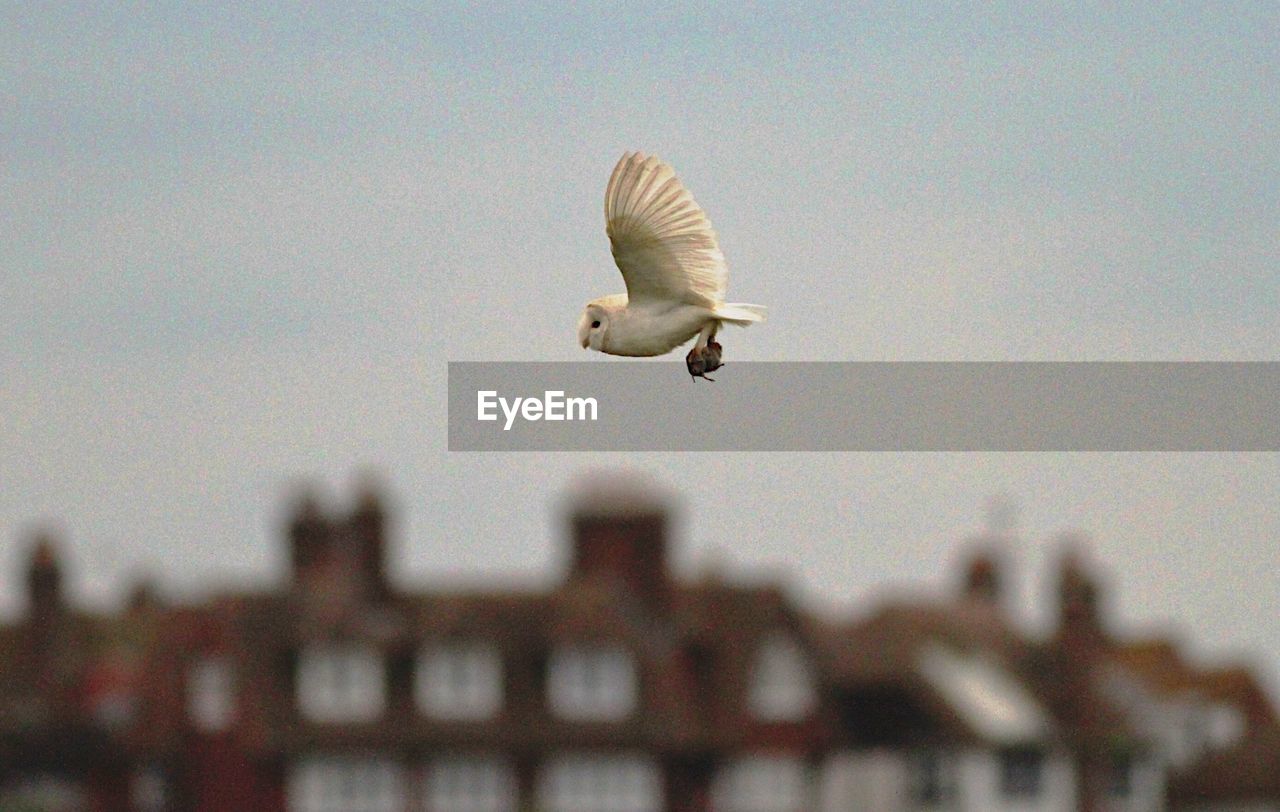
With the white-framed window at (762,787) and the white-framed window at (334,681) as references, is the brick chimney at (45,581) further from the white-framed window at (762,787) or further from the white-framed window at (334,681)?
the white-framed window at (762,787)

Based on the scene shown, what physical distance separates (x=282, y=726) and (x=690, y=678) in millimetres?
11081

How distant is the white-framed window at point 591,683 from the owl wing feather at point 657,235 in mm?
67088

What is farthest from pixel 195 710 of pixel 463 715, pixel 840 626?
pixel 840 626

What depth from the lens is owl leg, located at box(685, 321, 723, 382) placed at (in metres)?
6.17

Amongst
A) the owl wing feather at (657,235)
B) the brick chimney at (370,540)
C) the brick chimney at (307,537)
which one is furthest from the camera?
the brick chimney at (307,537)

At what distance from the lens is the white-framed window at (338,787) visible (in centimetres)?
7856

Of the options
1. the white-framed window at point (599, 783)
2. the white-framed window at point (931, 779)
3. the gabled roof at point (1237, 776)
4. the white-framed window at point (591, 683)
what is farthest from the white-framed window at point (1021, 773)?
the white-framed window at point (591, 683)

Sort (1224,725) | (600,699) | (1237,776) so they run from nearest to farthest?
1. (600,699)
2. (1224,725)
3. (1237,776)

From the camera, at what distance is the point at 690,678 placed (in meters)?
79.4

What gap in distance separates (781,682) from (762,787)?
16.2ft

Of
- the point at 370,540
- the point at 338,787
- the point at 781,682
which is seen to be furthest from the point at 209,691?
the point at 781,682

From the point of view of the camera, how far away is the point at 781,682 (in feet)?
253

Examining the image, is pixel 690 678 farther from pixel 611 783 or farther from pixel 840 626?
pixel 840 626

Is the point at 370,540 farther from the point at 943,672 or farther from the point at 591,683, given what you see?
the point at 943,672
